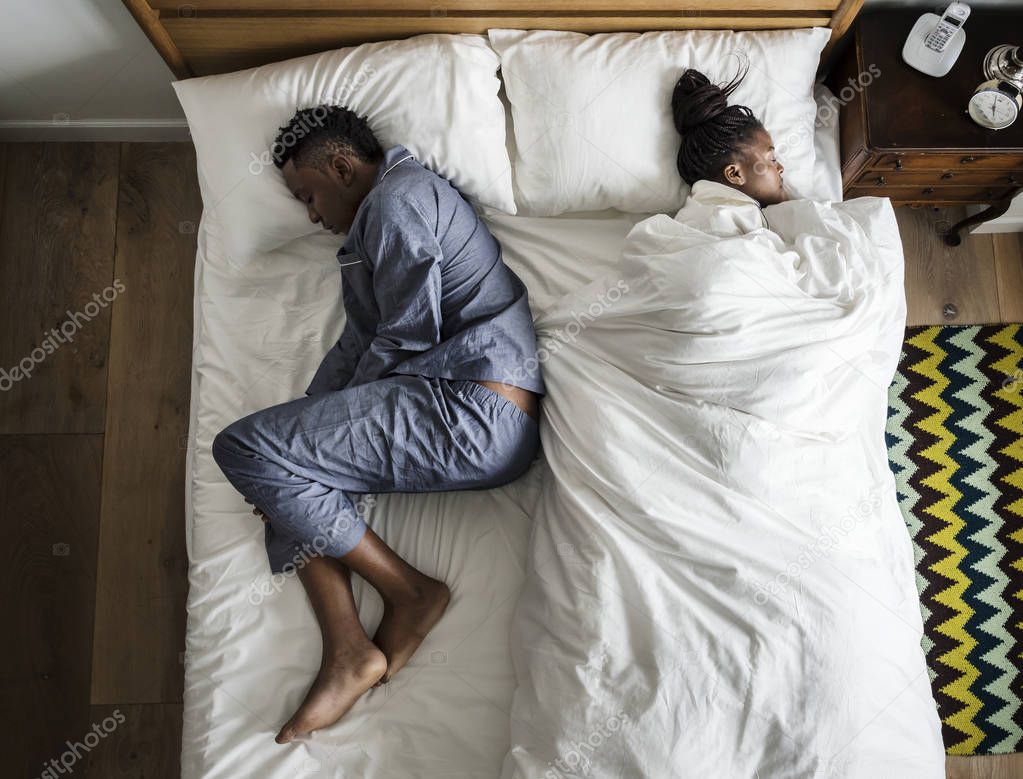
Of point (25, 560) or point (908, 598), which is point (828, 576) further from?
point (25, 560)

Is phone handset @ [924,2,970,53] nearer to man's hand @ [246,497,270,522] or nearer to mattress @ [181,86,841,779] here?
mattress @ [181,86,841,779]

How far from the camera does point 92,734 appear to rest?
169 cm

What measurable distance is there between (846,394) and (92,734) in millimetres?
1726

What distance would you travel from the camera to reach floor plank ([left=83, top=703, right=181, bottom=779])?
168cm

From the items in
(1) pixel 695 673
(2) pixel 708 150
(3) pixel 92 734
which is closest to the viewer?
(1) pixel 695 673

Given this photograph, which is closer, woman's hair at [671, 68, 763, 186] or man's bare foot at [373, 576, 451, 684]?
man's bare foot at [373, 576, 451, 684]

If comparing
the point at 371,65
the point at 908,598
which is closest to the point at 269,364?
the point at 371,65

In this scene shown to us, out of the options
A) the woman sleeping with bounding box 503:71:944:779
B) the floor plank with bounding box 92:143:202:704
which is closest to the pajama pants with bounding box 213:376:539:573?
the woman sleeping with bounding box 503:71:944:779

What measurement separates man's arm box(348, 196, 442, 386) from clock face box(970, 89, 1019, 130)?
1.17 m

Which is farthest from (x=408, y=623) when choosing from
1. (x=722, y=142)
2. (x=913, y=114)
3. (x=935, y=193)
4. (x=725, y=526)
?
(x=935, y=193)

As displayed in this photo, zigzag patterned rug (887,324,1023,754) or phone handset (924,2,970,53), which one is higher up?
phone handset (924,2,970,53)

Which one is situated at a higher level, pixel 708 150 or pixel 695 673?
pixel 708 150

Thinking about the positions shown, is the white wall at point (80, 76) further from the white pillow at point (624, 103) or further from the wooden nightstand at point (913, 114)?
the wooden nightstand at point (913, 114)

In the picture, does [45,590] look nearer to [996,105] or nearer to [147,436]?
[147,436]
